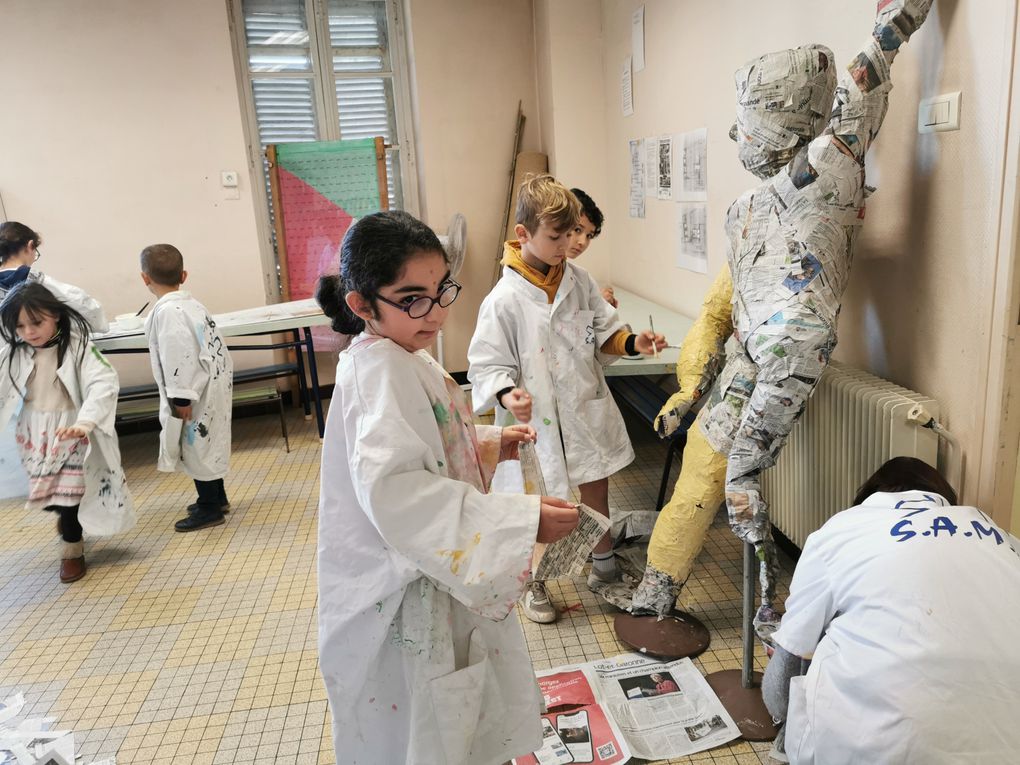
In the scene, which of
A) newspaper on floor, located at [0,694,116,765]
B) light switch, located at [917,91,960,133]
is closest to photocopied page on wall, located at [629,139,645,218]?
light switch, located at [917,91,960,133]

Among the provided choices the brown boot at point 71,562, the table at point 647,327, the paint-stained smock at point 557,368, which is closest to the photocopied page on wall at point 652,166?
the table at point 647,327

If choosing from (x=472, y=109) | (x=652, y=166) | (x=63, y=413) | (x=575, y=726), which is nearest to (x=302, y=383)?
(x=63, y=413)

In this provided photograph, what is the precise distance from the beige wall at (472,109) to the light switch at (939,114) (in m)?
3.48

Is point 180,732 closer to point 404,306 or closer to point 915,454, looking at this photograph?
point 404,306

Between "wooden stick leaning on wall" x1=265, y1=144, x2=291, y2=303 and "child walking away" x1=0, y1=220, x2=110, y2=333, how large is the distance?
1688 mm

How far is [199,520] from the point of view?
3.08 m

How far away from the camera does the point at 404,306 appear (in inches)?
43.2

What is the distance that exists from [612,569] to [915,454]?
103cm

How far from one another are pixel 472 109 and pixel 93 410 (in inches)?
123

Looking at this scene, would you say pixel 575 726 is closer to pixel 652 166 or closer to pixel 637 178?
pixel 652 166

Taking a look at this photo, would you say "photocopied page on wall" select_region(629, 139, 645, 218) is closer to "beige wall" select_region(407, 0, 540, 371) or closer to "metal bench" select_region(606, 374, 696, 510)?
"metal bench" select_region(606, 374, 696, 510)

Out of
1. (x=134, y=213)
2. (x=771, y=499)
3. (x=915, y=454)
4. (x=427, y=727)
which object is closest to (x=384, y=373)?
(x=427, y=727)

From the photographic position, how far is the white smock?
3.23ft

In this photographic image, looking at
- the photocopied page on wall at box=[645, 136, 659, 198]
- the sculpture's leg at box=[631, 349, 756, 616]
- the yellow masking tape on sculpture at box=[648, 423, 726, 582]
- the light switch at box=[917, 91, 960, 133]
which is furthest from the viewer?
the photocopied page on wall at box=[645, 136, 659, 198]
